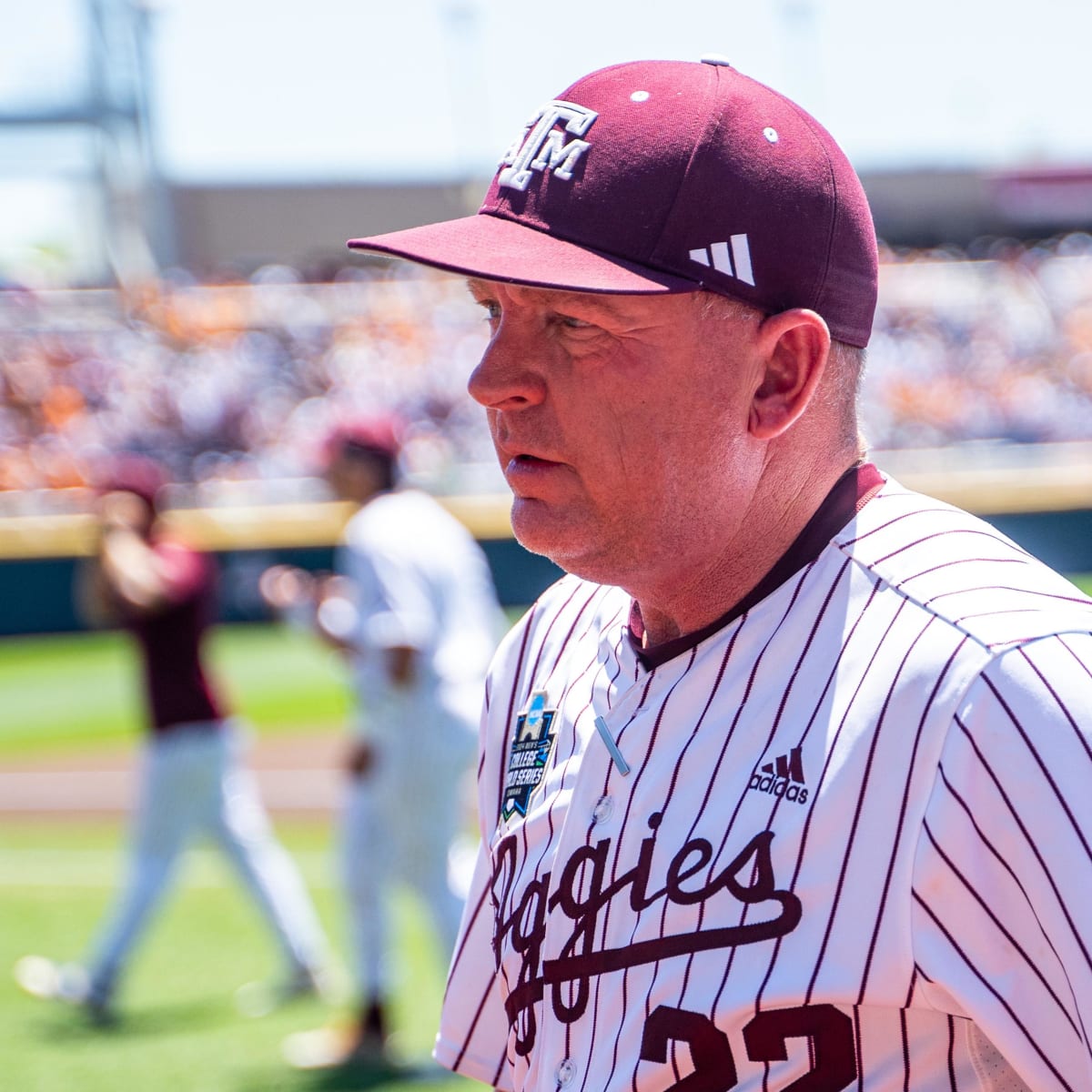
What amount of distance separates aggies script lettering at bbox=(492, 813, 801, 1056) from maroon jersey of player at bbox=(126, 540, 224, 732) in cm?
482

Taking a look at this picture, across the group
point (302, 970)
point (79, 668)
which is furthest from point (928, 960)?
point (79, 668)

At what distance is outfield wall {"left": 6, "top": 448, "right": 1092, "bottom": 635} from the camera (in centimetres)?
1712

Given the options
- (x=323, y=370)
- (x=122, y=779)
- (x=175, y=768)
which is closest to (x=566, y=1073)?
(x=175, y=768)

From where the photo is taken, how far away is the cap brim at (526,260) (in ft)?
4.75

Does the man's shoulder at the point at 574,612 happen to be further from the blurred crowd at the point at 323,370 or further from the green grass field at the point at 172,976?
the blurred crowd at the point at 323,370

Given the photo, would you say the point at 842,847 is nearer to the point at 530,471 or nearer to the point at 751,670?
the point at 751,670

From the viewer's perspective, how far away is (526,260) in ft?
4.87

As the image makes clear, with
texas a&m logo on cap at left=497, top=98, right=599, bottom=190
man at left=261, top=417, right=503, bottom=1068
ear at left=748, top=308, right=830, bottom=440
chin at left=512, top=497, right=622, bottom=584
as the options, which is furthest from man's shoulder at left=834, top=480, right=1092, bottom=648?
man at left=261, top=417, right=503, bottom=1068

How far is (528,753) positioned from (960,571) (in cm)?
57

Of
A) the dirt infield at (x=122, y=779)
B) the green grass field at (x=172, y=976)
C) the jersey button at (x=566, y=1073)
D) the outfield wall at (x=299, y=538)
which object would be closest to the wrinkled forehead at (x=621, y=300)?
the jersey button at (x=566, y=1073)

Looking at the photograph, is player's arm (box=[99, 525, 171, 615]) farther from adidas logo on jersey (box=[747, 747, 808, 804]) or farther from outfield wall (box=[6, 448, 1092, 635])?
outfield wall (box=[6, 448, 1092, 635])

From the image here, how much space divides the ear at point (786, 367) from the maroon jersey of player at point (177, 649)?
202 inches

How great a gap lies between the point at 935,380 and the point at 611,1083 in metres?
24.8

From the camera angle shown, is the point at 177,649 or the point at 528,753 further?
the point at 177,649
